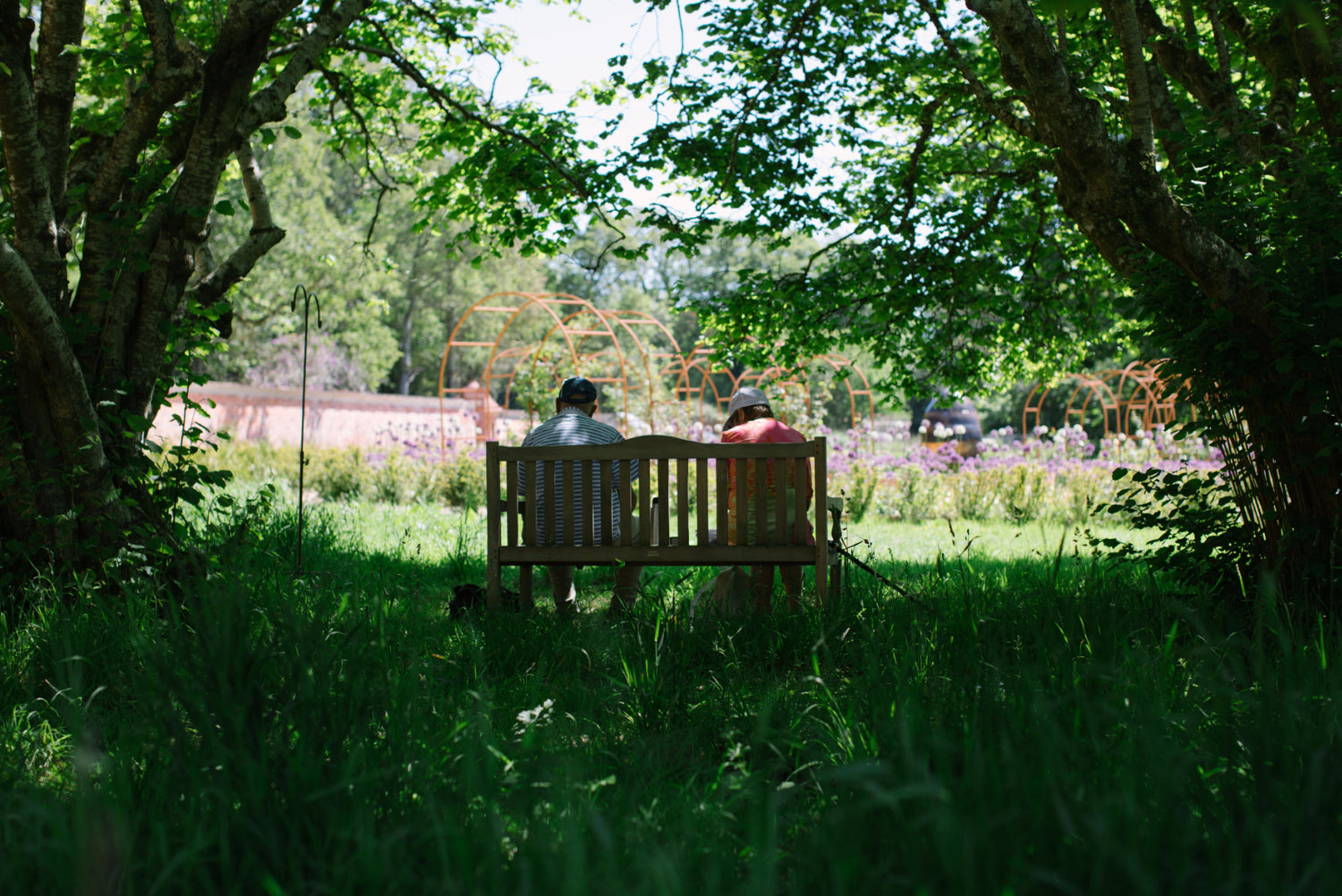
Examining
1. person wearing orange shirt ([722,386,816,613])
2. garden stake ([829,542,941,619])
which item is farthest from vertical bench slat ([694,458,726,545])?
garden stake ([829,542,941,619])

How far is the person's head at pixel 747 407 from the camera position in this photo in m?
4.72

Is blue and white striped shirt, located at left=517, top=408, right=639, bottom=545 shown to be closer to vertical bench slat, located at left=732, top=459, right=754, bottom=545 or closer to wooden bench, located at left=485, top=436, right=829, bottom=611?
wooden bench, located at left=485, top=436, right=829, bottom=611

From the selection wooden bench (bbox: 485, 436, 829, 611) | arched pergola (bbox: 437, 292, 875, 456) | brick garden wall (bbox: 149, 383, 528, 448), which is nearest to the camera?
wooden bench (bbox: 485, 436, 829, 611)

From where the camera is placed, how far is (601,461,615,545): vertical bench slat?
4074 mm

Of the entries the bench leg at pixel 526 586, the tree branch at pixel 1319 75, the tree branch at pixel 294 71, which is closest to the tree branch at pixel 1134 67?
the tree branch at pixel 1319 75

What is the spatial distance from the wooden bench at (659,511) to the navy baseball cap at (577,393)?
670 mm

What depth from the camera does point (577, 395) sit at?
15.8 ft

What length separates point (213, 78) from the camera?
4.02 m

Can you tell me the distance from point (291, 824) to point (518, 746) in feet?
2.31

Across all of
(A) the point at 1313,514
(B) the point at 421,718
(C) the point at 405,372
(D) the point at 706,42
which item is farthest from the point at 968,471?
(C) the point at 405,372

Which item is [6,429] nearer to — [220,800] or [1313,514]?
[220,800]

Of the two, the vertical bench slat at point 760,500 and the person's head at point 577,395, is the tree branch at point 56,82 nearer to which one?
the person's head at point 577,395

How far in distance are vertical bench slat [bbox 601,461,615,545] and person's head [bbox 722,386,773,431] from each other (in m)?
0.90

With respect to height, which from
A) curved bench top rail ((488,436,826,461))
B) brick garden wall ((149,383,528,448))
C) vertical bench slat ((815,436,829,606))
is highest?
brick garden wall ((149,383,528,448))
